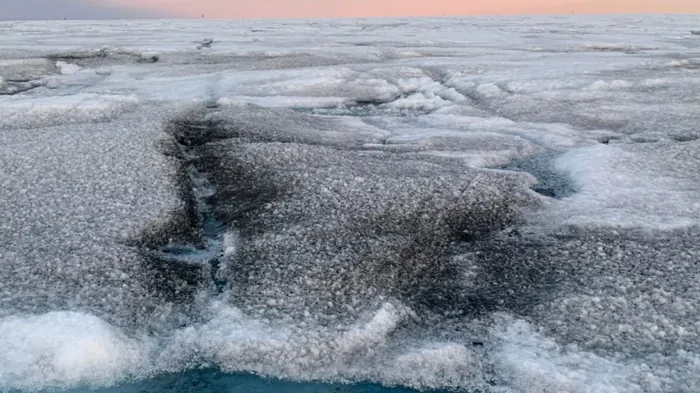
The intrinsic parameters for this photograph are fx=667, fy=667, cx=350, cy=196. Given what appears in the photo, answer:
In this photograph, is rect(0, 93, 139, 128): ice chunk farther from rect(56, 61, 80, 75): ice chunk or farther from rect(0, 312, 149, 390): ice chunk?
rect(0, 312, 149, 390): ice chunk

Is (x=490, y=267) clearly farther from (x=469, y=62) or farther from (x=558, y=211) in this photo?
(x=469, y=62)

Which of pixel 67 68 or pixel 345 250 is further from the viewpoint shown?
pixel 67 68

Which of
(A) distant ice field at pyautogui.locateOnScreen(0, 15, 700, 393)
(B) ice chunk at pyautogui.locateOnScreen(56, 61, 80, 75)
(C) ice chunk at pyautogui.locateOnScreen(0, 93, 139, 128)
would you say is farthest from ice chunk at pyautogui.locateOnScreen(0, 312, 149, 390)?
(B) ice chunk at pyautogui.locateOnScreen(56, 61, 80, 75)

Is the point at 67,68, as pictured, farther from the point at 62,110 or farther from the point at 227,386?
the point at 227,386

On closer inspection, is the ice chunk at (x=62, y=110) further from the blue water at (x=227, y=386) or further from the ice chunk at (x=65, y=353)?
the blue water at (x=227, y=386)

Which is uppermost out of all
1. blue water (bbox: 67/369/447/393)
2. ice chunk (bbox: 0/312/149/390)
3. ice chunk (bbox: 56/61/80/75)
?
ice chunk (bbox: 0/312/149/390)

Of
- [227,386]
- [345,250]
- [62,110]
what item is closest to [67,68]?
[62,110]

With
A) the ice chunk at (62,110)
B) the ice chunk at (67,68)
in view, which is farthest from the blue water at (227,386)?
the ice chunk at (67,68)

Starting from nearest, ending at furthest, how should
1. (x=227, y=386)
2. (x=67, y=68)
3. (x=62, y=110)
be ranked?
1. (x=227, y=386)
2. (x=62, y=110)
3. (x=67, y=68)
